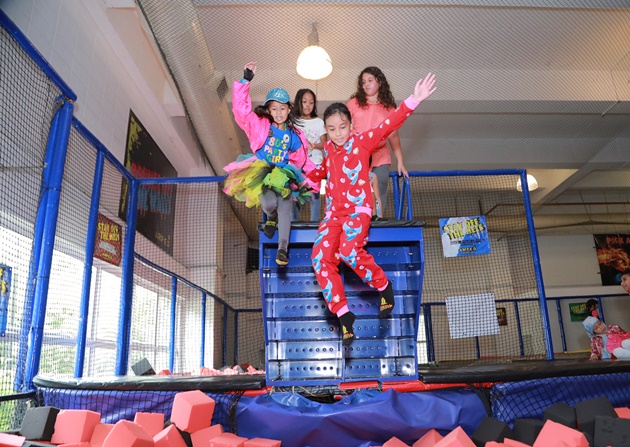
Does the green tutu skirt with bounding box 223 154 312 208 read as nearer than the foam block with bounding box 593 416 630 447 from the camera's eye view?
No

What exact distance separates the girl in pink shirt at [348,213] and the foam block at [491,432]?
2.49ft

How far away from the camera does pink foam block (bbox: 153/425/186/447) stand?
178cm

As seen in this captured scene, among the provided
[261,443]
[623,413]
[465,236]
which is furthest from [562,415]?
[465,236]

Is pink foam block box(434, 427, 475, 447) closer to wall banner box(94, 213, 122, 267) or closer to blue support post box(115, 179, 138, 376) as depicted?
blue support post box(115, 179, 138, 376)

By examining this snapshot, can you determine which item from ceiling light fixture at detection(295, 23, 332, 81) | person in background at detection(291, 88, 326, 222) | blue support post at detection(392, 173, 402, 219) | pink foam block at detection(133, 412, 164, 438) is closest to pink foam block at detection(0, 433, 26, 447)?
pink foam block at detection(133, 412, 164, 438)

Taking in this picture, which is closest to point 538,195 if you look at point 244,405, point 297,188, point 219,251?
point 219,251

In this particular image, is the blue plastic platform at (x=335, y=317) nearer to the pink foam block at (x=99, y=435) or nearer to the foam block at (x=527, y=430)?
the foam block at (x=527, y=430)

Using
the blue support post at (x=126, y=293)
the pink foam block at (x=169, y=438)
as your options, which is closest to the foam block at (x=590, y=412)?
the pink foam block at (x=169, y=438)

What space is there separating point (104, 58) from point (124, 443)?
3.67m

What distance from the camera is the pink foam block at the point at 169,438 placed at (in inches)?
70.1

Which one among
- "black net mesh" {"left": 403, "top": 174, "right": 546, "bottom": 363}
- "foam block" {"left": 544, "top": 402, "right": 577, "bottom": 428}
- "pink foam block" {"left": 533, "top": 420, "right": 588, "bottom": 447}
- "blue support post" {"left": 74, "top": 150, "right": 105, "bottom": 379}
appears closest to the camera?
"pink foam block" {"left": 533, "top": 420, "right": 588, "bottom": 447}

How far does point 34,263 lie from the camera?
2.53 m

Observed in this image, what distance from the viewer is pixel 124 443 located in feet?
5.42

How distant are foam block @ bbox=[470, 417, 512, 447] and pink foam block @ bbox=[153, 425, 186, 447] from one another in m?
1.19
